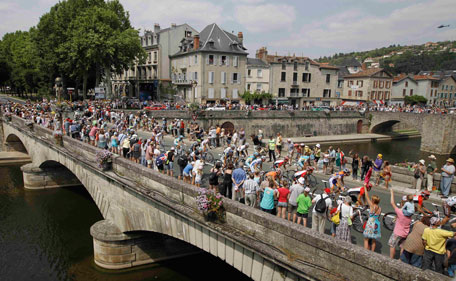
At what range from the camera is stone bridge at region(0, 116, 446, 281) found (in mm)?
6008

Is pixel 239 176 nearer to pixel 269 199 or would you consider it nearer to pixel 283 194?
pixel 269 199

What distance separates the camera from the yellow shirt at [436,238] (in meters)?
5.99

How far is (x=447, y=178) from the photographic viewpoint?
1245cm

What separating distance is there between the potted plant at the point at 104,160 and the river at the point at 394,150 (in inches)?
1265

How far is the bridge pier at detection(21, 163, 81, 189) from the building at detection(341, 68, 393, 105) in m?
53.4

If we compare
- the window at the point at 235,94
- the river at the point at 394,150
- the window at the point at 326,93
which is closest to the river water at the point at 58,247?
the river at the point at 394,150

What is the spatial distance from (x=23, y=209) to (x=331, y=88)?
2021 inches

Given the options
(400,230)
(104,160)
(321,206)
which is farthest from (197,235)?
(104,160)

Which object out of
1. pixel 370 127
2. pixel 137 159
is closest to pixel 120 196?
pixel 137 159

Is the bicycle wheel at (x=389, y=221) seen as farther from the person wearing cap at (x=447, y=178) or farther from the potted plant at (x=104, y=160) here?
the potted plant at (x=104, y=160)

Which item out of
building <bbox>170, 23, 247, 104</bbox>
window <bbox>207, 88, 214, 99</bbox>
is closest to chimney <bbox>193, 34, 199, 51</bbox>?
building <bbox>170, 23, 247, 104</bbox>

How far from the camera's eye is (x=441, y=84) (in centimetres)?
7606

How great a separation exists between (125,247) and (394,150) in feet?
128

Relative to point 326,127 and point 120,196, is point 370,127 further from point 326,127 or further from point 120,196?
point 120,196
